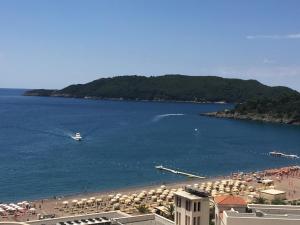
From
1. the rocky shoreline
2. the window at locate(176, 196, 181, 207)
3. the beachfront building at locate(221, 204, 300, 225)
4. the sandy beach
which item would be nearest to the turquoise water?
the sandy beach

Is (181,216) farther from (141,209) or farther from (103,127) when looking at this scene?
(103,127)

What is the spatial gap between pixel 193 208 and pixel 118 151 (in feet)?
211

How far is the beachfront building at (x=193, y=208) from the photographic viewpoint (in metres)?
25.9

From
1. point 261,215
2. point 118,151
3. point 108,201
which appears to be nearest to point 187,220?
point 261,215

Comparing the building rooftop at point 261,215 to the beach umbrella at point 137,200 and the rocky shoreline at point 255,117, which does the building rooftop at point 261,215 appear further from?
the rocky shoreline at point 255,117

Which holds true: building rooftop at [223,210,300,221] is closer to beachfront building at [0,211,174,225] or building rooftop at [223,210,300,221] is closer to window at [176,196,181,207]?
window at [176,196,181,207]

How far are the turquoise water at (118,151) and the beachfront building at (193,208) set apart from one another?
106ft

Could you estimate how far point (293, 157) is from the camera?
90562 mm

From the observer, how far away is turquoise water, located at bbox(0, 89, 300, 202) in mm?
64438

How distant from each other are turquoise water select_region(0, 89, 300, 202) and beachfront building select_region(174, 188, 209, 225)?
32.2 metres

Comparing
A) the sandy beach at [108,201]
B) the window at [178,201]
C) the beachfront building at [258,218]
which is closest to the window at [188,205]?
the window at [178,201]

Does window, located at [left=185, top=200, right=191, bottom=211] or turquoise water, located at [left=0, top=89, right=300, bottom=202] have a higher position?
window, located at [left=185, top=200, right=191, bottom=211]

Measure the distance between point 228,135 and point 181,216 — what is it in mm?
96934

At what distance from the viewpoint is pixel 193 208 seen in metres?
26.0
